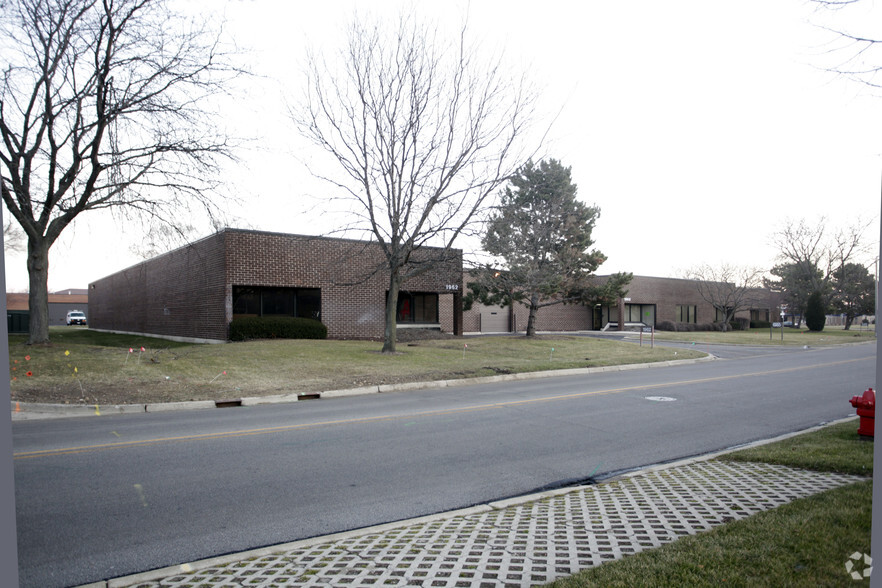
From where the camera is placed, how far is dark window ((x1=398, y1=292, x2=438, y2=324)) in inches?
1232

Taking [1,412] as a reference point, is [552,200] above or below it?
above

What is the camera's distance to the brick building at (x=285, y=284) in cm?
2328

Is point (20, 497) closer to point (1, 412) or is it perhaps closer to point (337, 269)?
point (1, 412)

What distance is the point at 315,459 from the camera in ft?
22.6

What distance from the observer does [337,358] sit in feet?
59.6

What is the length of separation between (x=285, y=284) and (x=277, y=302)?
1562mm

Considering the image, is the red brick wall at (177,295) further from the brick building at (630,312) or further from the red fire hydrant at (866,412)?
the brick building at (630,312)

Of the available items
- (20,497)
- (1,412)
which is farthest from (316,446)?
(1,412)

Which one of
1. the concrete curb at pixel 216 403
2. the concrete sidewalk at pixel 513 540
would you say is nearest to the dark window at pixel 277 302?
the concrete curb at pixel 216 403

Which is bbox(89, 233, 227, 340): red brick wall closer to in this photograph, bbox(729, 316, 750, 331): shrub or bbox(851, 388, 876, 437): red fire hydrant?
bbox(851, 388, 876, 437): red fire hydrant

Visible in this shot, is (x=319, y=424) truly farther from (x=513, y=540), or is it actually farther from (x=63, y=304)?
(x=63, y=304)

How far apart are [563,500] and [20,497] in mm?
5322

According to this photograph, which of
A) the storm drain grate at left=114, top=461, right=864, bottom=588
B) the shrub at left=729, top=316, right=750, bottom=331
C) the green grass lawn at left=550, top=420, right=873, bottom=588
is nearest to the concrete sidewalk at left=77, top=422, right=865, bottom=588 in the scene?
the storm drain grate at left=114, top=461, right=864, bottom=588

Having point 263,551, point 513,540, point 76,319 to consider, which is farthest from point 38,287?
point 76,319
